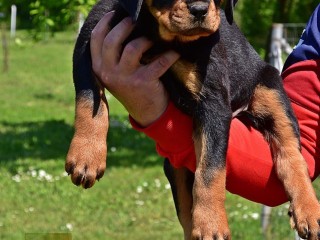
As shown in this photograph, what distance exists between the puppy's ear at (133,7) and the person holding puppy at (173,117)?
8 centimetres

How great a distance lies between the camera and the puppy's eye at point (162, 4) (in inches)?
123

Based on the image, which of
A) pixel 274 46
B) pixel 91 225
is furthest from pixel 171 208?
pixel 274 46

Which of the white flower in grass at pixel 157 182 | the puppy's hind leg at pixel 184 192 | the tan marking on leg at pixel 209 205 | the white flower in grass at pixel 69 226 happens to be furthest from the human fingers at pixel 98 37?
the white flower in grass at pixel 157 182

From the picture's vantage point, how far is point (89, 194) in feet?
31.3

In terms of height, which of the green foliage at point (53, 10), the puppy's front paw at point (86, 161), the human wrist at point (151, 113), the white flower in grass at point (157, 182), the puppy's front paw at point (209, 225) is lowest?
the white flower in grass at point (157, 182)

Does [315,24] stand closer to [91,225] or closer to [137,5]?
[137,5]

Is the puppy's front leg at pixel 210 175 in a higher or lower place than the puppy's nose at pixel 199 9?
lower

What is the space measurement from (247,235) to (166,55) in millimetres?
4817

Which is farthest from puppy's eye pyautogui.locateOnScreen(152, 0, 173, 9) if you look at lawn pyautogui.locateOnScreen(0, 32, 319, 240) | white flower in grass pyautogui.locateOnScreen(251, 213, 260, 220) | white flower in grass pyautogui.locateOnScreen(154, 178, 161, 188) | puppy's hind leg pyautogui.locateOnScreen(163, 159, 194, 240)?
white flower in grass pyautogui.locateOnScreen(154, 178, 161, 188)

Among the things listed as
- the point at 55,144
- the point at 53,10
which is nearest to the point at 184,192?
the point at 53,10

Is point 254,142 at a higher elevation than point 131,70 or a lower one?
lower

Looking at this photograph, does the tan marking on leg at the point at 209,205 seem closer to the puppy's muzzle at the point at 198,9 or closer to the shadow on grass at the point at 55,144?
the puppy's muzzle at the point at 198,9

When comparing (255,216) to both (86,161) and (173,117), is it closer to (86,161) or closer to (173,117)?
(173,117)

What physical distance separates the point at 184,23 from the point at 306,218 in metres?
0.79
